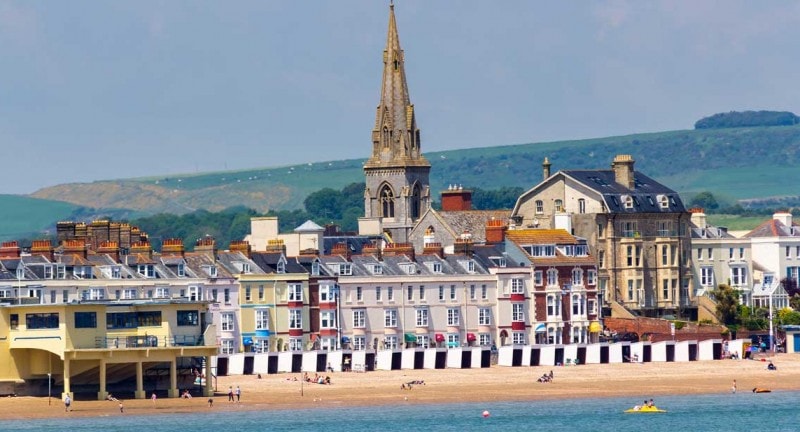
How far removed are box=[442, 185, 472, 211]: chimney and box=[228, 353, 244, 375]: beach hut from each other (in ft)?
154

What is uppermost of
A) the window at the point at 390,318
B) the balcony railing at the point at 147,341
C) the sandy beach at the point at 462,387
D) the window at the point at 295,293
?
the window at the point at 295,293

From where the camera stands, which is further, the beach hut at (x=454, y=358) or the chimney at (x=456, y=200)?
the chimney at (x=456, y=200)

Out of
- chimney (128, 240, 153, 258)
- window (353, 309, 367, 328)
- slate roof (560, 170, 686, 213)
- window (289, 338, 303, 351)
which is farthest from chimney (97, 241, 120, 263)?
slate roof (560, 170, 686, 213)

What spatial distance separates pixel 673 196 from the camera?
15575 centimetres

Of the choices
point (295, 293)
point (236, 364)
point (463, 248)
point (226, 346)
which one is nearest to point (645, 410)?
point (236, 364)

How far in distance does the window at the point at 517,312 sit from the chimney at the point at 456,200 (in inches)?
1117

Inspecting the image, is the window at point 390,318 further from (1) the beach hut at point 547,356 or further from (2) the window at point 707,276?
(2) the window at point 707,276

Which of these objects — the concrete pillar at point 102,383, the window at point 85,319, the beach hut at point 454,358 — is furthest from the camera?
the beach hut at point 454,358

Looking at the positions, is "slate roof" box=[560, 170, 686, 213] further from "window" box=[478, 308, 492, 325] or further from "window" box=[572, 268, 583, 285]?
"window" box=[478, 308, 492, 325]

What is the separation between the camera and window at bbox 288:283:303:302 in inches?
5217

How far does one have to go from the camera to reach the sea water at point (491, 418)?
99750mm

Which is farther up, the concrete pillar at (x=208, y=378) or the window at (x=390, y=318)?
the window at (x=390, y=318)

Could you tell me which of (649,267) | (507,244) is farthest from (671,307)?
(507,244)

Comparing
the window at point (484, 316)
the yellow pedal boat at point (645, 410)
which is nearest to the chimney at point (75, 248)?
the window at point (484, 316)
